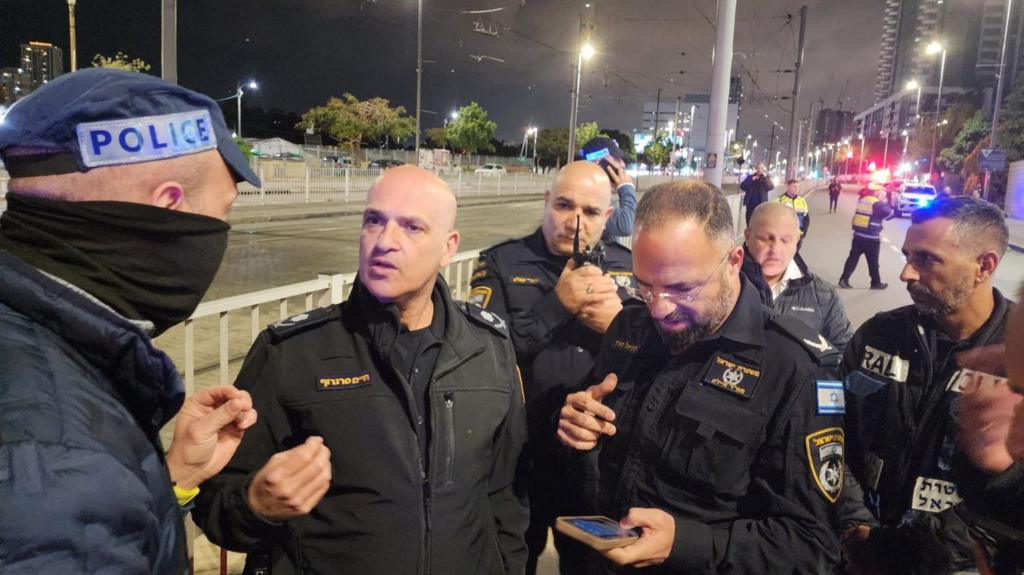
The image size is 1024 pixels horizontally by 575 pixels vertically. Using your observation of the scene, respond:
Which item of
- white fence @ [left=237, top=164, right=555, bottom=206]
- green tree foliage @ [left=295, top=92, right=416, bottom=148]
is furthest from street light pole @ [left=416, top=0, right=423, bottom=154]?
green tree foliage @ [left=295, top=92, right=416, bottom=148]

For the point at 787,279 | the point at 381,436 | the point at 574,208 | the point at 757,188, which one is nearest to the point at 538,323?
the point at 574,208

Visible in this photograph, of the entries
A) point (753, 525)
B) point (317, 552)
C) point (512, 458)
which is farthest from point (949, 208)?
point (317, 552)

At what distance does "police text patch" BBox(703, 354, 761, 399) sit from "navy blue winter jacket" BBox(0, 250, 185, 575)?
4.58 ft

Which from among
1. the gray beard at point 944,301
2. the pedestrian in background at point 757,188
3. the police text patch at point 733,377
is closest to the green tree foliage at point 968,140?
the pedestrian in background at point 757,188

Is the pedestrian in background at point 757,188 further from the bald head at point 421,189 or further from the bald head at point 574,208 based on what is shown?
the bald head at point 421,189

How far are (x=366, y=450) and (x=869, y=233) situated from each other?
39.4 feet

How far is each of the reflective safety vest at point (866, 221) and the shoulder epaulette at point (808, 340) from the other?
1098 cm

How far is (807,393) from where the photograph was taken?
1.85 m

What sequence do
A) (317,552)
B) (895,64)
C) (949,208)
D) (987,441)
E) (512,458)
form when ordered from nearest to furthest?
(987,441)
(317,552)
(512,458)
(949,208)
(895,64)

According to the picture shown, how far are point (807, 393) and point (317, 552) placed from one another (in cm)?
148

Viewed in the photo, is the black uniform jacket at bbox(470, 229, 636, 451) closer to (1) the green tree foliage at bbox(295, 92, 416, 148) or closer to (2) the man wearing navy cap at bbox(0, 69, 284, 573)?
(2) the man wearing navy cap at bbox(0, 69, 284, 573)

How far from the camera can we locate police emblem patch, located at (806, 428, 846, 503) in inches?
71.0

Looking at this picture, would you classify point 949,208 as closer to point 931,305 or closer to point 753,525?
point 931,305

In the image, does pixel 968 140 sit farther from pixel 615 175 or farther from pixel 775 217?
pixel 615 175
